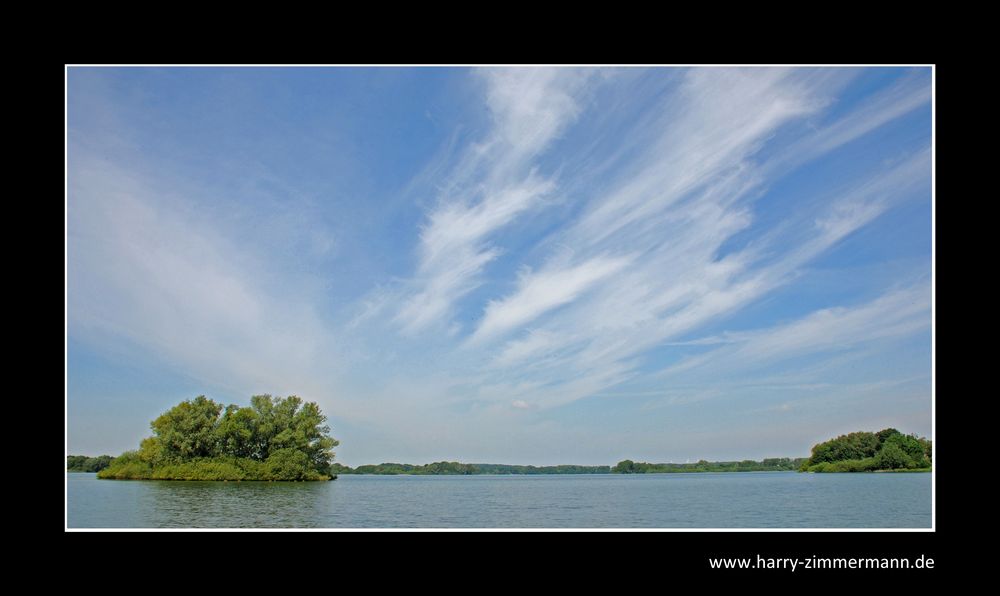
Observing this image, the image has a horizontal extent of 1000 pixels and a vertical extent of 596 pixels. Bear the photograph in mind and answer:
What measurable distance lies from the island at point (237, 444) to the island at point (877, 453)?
2341 inches

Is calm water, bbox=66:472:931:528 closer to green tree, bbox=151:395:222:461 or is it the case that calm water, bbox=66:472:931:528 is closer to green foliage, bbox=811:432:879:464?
green tree, bbox=151:395:222:461

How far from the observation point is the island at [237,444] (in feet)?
160

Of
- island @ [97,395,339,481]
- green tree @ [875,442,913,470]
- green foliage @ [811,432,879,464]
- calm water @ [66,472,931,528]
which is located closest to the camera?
calm water @ [66,472,931,528]

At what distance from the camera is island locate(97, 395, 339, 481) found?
4884cm

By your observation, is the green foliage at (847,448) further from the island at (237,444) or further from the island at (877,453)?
the island at (237,444)

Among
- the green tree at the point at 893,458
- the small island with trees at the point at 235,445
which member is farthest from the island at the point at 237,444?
the green tree at the point at 893,458

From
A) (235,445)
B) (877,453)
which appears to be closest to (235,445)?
(235,445)

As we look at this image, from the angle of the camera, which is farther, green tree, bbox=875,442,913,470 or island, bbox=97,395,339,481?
green tree, bbox=875,442,913,470

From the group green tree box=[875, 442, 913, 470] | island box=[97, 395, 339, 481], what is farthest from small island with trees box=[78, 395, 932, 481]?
green tree box=[875, 442, 913, 470]

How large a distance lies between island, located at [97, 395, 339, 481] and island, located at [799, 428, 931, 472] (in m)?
59.5
